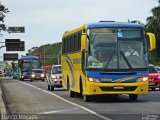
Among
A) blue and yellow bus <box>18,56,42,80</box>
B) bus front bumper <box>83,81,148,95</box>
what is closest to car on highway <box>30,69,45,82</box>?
blue and yellow bus <box>18,56,42,80</box>

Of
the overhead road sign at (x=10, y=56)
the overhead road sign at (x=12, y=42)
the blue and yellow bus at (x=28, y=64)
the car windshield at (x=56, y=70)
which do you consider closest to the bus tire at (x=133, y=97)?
the car windshield at (x=56, y=70)

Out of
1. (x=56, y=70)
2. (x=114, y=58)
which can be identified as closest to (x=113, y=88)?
(x=114, y=58)

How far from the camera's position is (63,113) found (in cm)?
1894

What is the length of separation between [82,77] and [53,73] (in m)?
14.2

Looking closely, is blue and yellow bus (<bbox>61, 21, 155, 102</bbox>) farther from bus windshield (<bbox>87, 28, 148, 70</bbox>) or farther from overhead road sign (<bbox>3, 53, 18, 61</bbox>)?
overhead road sign (<bbox>3, 53, 18, 61</bbox>)

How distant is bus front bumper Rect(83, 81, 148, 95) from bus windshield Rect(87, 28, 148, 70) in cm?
69

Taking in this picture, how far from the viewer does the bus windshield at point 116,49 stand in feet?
79.4

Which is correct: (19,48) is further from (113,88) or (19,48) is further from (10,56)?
(113,88)

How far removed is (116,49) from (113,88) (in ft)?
5.21

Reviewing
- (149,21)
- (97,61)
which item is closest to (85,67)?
(97,61)

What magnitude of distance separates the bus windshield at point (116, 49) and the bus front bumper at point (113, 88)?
27.1 inches

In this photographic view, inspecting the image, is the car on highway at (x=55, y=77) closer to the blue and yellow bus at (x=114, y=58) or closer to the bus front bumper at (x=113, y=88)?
the blue and yellow bus at (x=114, y=58)

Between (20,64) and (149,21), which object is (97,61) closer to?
(20,64)

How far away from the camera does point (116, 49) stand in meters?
24.3
